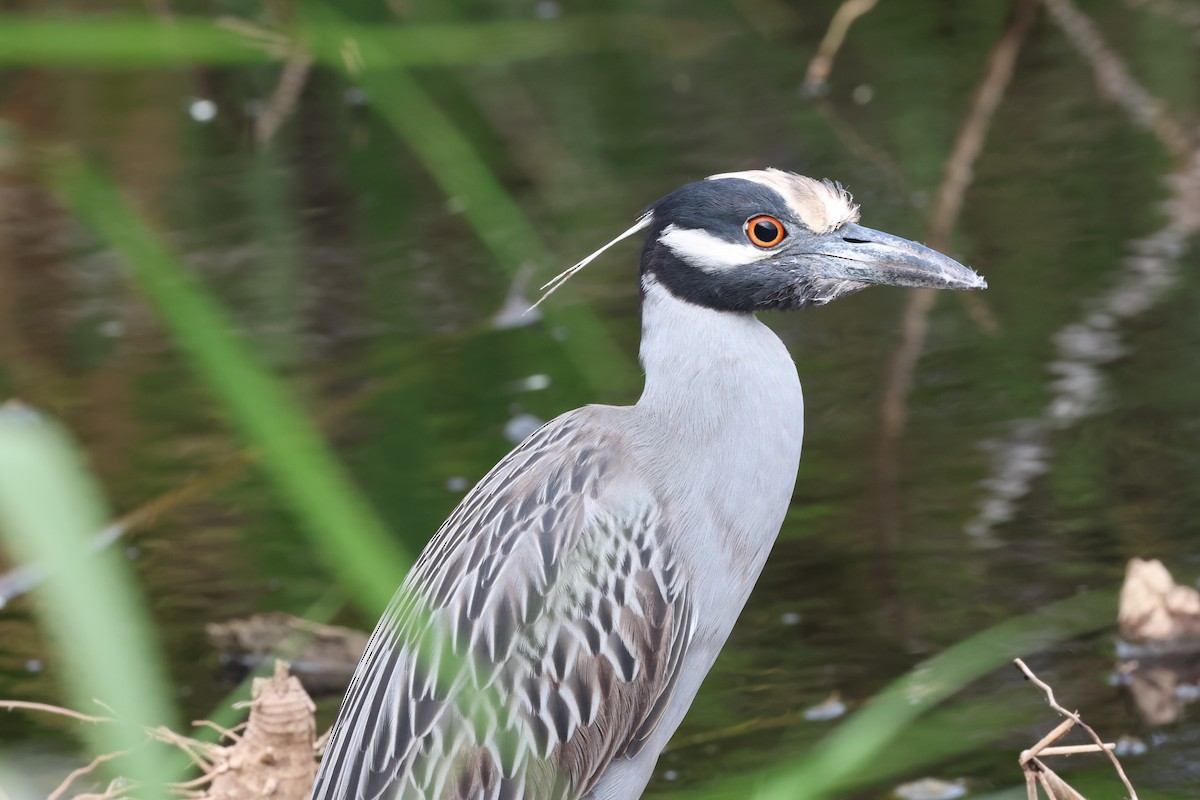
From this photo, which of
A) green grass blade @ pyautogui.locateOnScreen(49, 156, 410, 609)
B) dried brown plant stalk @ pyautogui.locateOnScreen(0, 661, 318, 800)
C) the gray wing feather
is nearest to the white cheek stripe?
the gray wing feather

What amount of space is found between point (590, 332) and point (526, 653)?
2729 mm

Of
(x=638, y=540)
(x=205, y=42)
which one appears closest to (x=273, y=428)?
(x=205, y=42)

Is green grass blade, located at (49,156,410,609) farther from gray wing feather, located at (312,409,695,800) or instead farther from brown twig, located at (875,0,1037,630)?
brown twig, located at (875,0,1037,630)

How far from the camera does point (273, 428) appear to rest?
1058 mm

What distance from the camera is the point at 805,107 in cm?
863

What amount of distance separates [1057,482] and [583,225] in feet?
9.84

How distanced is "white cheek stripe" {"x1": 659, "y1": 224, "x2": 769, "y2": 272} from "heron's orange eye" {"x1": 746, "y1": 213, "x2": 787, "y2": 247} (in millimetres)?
19

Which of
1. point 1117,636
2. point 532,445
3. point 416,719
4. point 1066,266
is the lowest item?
point 1117,636

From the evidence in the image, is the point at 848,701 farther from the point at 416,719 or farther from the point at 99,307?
the point at 99,307

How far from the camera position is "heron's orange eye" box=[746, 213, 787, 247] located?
10.7 ft

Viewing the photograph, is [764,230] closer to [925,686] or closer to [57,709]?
[925,686]

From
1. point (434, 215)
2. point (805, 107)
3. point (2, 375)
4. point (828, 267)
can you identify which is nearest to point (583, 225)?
point (434, 215)

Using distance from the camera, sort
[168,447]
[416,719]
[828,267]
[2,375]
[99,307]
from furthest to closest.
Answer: [99,307]
[2,375]
[168,447]
[828,267]
[416,719]

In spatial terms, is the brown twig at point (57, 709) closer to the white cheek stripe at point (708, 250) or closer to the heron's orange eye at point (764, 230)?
the white cheek stripe at point (708, 250)
